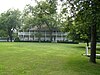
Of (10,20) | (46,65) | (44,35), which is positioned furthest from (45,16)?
(44,35)

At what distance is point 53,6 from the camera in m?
17.6

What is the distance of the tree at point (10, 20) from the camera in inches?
3329

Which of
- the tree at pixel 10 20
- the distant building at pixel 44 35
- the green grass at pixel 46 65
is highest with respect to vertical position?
the tree at pixel 10 20

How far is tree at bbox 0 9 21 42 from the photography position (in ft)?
277

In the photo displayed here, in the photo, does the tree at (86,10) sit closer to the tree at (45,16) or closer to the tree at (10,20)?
the tree at (45,16)

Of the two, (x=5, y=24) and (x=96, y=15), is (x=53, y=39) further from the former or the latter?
(x=96, y=15)

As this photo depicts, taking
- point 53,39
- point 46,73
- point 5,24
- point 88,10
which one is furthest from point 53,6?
point 53,39

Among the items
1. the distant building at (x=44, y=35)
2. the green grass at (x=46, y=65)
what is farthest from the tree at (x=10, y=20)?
the green grass at (x=46, y=65)

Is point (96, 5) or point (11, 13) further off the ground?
point (11, 13)

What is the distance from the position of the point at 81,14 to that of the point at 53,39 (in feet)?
253

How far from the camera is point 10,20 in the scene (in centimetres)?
8488

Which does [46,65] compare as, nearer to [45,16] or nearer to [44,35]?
[45,16]

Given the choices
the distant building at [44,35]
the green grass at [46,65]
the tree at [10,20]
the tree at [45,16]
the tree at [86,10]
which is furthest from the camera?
the distant building at [44,35]

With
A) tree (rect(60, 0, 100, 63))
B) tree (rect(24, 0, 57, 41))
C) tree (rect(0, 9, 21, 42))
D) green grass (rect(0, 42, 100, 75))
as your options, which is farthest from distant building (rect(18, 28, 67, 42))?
tree (rect(60, 0, 100, 63))
